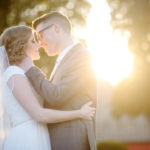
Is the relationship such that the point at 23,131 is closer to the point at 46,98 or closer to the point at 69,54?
the point at 46,98

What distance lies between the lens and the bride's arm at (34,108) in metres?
3.36

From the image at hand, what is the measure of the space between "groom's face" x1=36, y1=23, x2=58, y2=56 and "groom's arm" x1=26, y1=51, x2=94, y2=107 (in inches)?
18.1

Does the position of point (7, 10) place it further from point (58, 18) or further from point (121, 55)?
point (58, 18)

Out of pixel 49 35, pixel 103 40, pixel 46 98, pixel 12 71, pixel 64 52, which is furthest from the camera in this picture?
pixel 103 40

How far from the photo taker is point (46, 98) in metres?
3.33

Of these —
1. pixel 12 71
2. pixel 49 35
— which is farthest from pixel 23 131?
pixel 49 35

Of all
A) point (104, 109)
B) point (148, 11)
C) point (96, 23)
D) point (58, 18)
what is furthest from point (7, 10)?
point (104, 109)

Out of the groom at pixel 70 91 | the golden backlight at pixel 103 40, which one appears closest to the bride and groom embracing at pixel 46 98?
the groom at pixel 70 91

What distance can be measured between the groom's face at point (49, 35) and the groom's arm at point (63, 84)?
458 millimetres

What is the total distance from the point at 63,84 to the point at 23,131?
2.13 ft

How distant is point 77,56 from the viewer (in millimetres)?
3500

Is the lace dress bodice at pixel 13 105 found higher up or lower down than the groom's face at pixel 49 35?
lower down

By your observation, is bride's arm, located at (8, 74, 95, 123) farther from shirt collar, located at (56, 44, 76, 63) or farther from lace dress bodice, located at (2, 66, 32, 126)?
shirt collar, located at (56, 44, 76, 63)

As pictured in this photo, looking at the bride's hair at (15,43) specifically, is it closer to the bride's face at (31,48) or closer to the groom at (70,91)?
the bride's face at (31,48)
